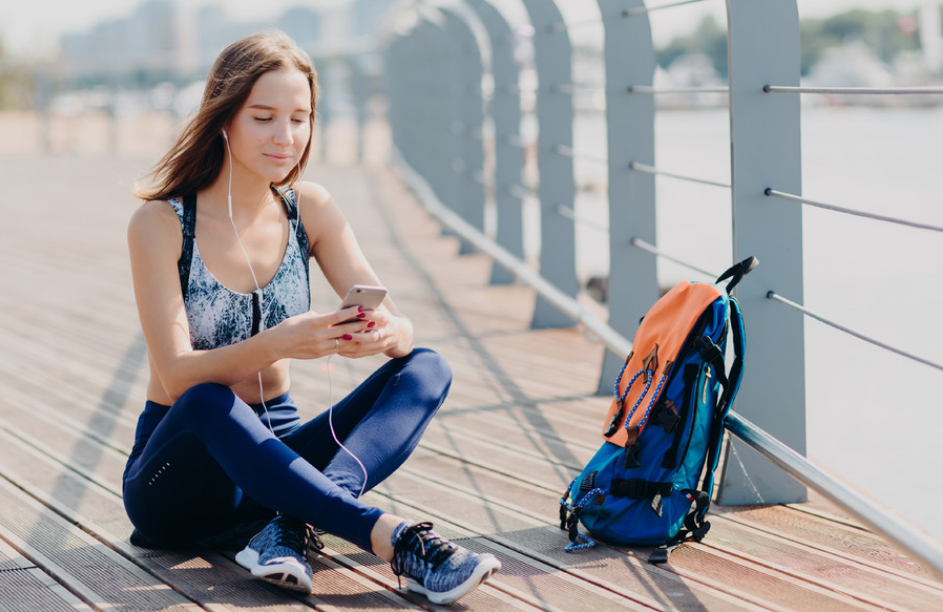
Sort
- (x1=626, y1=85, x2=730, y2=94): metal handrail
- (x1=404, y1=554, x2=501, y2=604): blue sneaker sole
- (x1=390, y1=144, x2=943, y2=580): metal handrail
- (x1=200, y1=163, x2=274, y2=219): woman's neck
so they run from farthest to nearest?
(x1=626, y1=85, x2=730, y2=94): metal handrail < (x1=200, y1=163, x2=274, y2=219): woman's neck < (x1=404, y1=554, x2=501, y2=604): blue sneaker sole < (x1=390, y1=144, x2=943, y2=580): metal handrail

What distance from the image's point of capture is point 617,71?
320cm

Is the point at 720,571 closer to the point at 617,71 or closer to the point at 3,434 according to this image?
the point at 617,71

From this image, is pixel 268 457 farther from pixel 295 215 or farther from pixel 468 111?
pixel 468 111

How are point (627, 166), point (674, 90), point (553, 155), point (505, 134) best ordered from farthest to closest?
point (505, 134), point (553, 155), point (627, 166), point (674, 90)

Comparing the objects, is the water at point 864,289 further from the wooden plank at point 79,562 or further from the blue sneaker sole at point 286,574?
the wooden plank at point 79,562

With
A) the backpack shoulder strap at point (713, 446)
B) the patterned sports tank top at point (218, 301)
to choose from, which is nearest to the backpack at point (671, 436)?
the backpack shoulder strap at point (713, 446)

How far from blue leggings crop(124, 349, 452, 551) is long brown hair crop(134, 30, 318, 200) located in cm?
47

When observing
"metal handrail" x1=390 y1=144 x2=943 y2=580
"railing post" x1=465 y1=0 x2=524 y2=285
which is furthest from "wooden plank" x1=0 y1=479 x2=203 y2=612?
"railing post" x1=465 y1=0 x2=524 y2=285

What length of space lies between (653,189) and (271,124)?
1.46 meters

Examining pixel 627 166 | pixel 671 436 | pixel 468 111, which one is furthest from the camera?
pixel 468 111

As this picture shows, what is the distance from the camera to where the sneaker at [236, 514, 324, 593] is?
1933mm

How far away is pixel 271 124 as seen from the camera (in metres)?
2.18

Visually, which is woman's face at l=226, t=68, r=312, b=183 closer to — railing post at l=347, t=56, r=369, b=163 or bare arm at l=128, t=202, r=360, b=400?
bare arm at l=128, t=202, r=360, b=400

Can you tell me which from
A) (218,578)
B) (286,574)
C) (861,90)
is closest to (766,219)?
(861,90)
